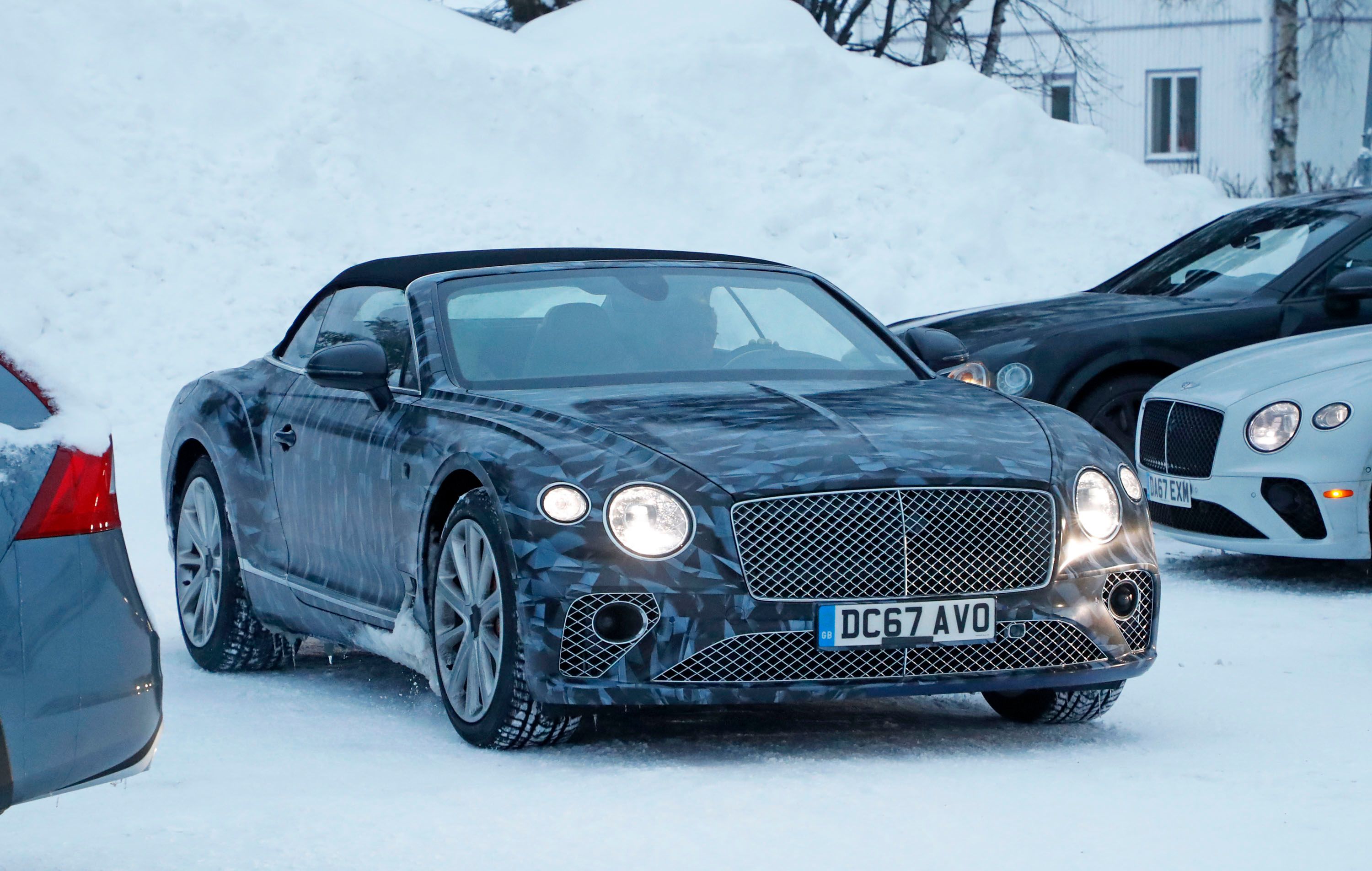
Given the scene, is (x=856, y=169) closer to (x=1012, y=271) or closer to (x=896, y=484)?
(x=1012, y=271)

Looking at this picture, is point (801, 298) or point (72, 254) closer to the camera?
point (801, 298)

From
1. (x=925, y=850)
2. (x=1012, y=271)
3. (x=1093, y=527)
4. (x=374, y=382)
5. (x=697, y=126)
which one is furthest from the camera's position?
(x=697, y=126)

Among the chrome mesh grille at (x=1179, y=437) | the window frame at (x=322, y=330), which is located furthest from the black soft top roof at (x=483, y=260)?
the chrome mesh grille at (x=1179, y=437)

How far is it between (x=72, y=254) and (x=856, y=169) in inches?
307

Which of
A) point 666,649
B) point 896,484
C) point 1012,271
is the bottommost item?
point 1012,271

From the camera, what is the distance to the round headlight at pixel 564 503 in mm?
5113

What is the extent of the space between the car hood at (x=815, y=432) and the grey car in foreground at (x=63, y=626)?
1.79m

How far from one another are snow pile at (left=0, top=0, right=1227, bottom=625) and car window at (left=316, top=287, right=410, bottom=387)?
31.9 feet

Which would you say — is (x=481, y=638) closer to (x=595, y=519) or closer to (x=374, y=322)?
(x=595, y=519)

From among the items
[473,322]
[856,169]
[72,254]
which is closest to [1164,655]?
[473,322]

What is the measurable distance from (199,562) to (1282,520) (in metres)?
4.23

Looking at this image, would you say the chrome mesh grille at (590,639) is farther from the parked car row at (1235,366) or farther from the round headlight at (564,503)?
the parked car row at (1235,366)

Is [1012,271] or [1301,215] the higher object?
[1301,215]

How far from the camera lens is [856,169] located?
2112 cm
